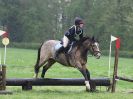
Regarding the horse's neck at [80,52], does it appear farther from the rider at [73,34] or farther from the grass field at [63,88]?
the grass field at [63,88]

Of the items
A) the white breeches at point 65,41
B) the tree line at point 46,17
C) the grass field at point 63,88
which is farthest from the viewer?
the tree line at point 46,17

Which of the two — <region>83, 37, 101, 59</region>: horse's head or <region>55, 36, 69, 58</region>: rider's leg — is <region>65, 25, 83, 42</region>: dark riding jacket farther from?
<region>83, 37, 101, 59</region>: horse's head

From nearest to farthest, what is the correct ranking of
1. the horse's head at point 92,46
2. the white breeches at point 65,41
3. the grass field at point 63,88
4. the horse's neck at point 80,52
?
1. the grass field at point 63,88
2. the horse's head at point 92,46
3. the horse's neck at point 80,52
4. the white breeches at point 65,41

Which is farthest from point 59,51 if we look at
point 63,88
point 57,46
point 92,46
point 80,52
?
point 63,88

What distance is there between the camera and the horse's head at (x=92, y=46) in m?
13.8

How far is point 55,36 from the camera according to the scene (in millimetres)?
86188

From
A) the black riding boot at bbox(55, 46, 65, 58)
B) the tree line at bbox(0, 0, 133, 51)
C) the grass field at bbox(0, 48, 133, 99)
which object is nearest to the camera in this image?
the grass field at bbox(0, 48, 133, 99)

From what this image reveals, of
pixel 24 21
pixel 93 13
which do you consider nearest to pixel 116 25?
pixel 93 13

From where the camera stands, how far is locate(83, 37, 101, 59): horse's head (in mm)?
13773

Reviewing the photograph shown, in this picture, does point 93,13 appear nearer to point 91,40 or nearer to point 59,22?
point 59,22

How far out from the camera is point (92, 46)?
1391 centimetres

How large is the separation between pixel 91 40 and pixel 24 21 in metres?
73.4

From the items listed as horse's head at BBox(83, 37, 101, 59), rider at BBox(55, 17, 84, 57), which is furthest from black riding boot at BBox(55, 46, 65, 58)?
horse's head at BBox(83, 37, 101, 59)

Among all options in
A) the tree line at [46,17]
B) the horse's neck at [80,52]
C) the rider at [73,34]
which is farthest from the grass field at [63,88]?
the tree line at [46,17]
